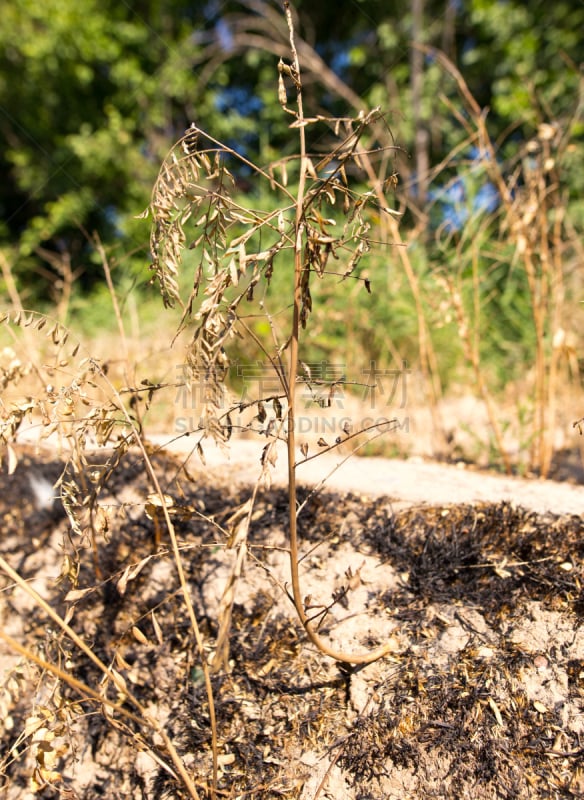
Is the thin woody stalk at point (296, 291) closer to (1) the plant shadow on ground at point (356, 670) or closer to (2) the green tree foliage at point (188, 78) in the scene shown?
(1) the plant shadow on ground at point (356, 670)

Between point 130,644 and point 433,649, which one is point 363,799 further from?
point 130,644

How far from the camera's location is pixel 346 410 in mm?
3115

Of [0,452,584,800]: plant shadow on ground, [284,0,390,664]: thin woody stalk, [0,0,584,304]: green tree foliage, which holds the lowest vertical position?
[0,452,584,800]: plant shadow on ground

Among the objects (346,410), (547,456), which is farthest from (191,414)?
(547,456)

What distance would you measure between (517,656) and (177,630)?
844mm

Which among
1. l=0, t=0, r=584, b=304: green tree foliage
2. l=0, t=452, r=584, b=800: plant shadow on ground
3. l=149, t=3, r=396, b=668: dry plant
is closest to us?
l=149, t=3, r=396, b=668: dry plant

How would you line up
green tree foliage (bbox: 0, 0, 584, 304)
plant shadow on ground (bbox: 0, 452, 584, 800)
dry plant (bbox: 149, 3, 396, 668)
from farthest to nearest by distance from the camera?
green tree foliage (bbox: 0, 0, 584, 304)
plant shadow on ground (bbox: 0, 452, 584, 800)
dry plant (bbox: 149, 3, 396, 668)

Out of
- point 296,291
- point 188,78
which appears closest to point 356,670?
point 296,291

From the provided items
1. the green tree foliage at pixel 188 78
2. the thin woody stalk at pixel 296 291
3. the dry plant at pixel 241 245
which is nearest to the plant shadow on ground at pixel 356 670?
the thin woody stalk at pixel 296 291

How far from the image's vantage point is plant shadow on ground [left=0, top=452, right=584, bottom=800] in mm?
1093

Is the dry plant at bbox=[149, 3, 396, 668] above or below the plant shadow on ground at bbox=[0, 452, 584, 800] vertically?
above

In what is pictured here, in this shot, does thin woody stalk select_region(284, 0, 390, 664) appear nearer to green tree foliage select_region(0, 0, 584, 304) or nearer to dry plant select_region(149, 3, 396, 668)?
dry plant select_region(149, 3, 396, 668)

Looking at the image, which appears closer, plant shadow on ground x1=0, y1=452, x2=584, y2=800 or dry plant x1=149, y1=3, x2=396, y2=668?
dry plant x1=149, y1=3, x2=396, y2=668

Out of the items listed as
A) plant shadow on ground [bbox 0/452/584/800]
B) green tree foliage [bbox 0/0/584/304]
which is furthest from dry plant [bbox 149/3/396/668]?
green tree foliage [bbox 0/0/584/304]
